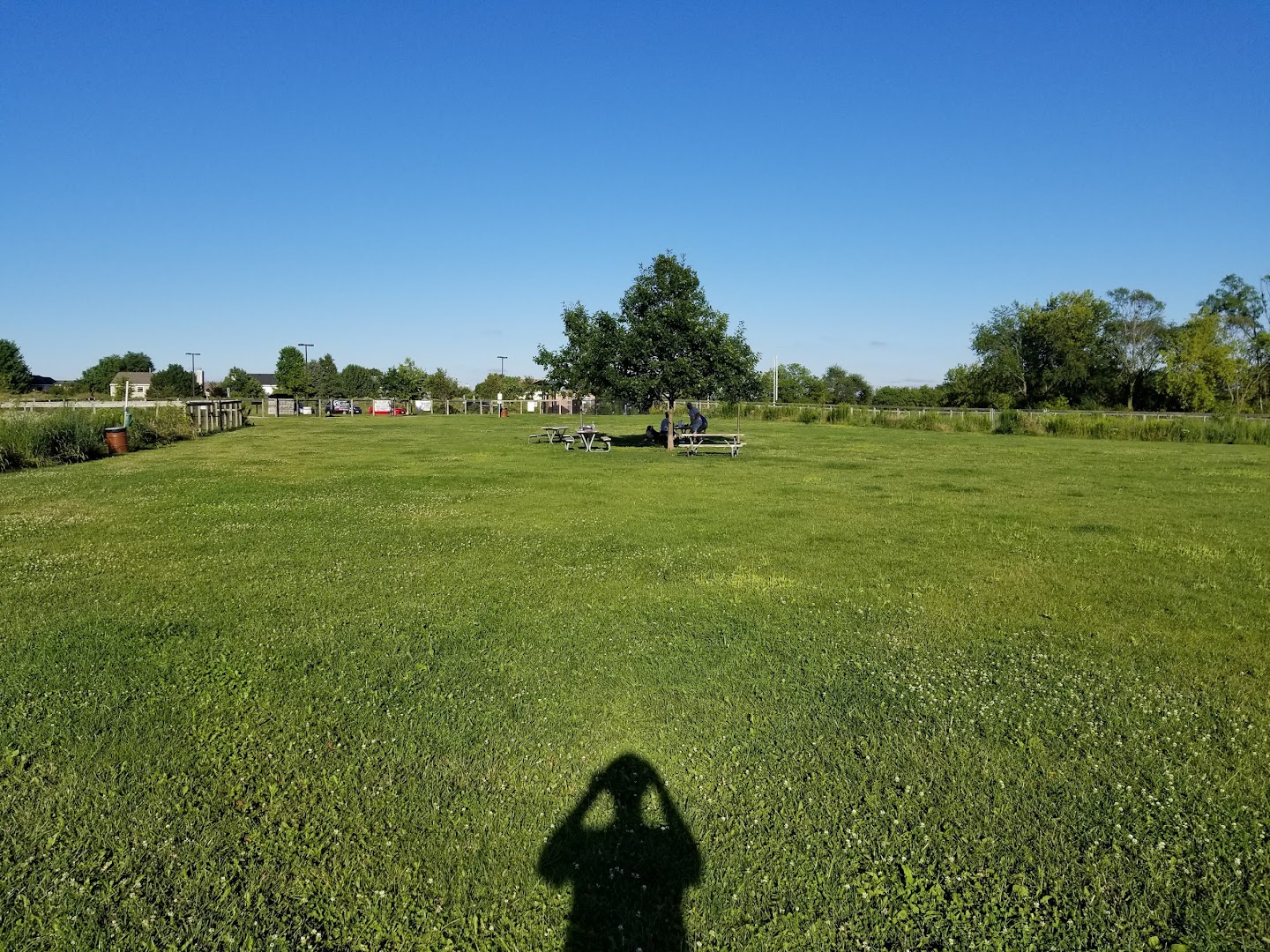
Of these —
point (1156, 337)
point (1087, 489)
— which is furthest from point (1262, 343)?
point (1087, 489)

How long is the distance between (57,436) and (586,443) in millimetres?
15614

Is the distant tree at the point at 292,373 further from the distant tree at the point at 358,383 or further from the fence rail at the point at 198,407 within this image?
the fence rail at the point at 198,407

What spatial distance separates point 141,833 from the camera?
3.64 m

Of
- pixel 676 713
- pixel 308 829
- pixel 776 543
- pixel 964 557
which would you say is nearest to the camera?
pixel 308 829

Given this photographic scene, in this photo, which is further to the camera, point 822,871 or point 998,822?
point 998,822

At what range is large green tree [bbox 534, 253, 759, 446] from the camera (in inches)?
1002

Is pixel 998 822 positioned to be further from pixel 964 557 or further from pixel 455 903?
pixel 964 557

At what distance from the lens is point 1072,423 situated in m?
39.0

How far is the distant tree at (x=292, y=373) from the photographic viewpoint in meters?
96.2

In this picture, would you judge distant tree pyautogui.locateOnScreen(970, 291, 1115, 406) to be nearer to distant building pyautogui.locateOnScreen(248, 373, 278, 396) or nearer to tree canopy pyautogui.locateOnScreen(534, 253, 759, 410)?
tree canopy pyautogui.locateOnScreen(534, 253, 759, 410)

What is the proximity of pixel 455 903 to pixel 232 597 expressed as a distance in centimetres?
535

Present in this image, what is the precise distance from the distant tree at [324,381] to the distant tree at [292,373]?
0.89m

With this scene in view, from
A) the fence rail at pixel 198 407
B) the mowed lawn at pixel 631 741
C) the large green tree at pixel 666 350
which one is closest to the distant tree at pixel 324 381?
the fence rail at pixel 198 407

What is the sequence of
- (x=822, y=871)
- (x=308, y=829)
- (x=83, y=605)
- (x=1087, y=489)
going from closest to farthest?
1. (x=822, y=871)
2. (x=308, y=829)
3. (x=83, y=605)
4. (x=1087, y=489)
